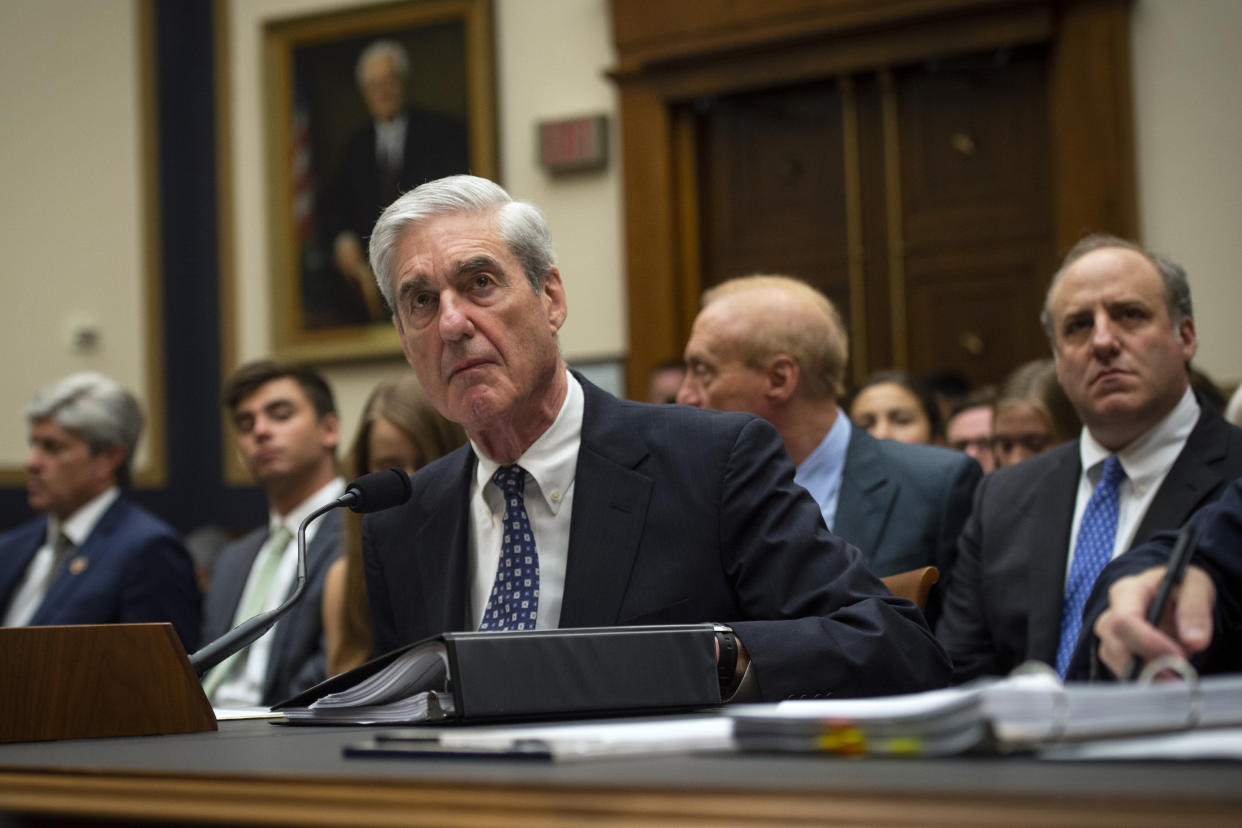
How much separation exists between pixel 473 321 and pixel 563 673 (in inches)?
34.1

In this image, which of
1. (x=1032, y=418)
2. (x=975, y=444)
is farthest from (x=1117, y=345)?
(x=975, y=444)

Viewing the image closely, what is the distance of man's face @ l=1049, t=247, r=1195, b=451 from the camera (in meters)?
3.24

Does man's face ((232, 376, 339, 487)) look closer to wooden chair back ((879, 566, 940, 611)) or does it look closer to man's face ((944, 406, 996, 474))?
man's face ((944, 406, 996, 474))

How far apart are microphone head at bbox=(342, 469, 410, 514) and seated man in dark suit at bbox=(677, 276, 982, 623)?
1.61 meters

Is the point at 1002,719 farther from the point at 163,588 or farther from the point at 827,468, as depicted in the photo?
the point at 163,588

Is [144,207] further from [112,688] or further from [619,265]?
[112,688]

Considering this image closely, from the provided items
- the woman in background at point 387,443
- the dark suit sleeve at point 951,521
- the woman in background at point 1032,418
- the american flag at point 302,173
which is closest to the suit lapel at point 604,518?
the dark suit sleeve at point 951,521

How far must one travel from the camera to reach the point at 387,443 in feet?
13.4

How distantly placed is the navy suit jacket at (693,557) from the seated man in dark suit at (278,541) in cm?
174

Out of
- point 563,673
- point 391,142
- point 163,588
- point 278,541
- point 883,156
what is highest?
point 391,142

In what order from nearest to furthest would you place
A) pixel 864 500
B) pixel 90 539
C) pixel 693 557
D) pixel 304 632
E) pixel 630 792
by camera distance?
pixel 630 792, pixel 693 557, pixel 864 500, pixel 304 632, pixel 90 539

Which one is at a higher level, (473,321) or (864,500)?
(473,321)

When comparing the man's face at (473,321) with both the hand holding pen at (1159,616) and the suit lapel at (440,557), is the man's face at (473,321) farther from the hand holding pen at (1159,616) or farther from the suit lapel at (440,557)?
the hand holding pen at (1159,616)

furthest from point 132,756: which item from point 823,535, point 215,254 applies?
point 215,254
